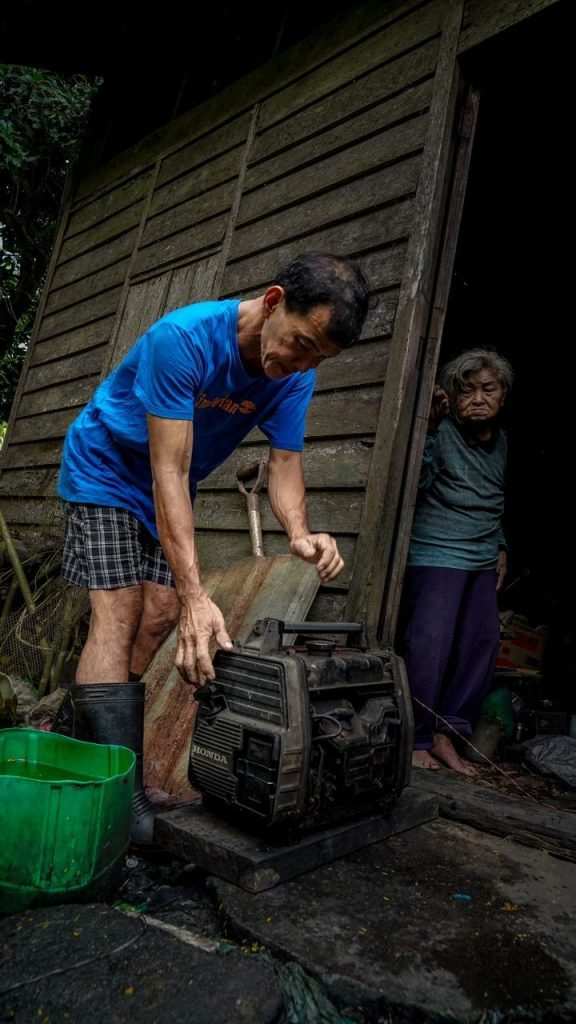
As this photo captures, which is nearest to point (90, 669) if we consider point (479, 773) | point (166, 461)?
point (166, 461)

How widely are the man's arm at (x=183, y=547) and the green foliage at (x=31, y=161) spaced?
6.57m

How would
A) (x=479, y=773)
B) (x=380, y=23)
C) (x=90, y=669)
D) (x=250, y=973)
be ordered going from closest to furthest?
(x=250, y=973), (x=90, y=669), (x=479, y=773), (x=380, y=23)

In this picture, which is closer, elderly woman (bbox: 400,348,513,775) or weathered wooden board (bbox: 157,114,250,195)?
elderly woman (bbox: 400,348,513,775)

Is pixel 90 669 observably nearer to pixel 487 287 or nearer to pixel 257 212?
pixel 257 212

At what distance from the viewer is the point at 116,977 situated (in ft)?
4.02

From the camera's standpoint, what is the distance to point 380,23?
3.53 metres

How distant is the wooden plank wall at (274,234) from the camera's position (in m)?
3.08

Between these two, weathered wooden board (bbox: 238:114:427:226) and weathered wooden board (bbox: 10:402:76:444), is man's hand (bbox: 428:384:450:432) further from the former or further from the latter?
weathered wooden board (bbox: 10:402:76:444)

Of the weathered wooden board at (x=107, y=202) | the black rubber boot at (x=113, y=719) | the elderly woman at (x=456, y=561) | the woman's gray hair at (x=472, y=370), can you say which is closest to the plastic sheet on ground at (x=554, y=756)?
the elderly woman at (x=456, y=561)

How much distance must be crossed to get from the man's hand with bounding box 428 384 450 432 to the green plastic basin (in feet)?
7.44

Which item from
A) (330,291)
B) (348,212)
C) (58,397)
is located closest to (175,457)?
(330,291)

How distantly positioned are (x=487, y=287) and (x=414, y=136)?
290 cm

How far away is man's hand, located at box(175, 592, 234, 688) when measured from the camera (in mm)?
1662

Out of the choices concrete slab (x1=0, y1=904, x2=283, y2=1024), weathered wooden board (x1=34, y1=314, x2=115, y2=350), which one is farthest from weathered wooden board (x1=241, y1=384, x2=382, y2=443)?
weathered wooden board (x1=34, y1=314, x2=115, y2=350)
